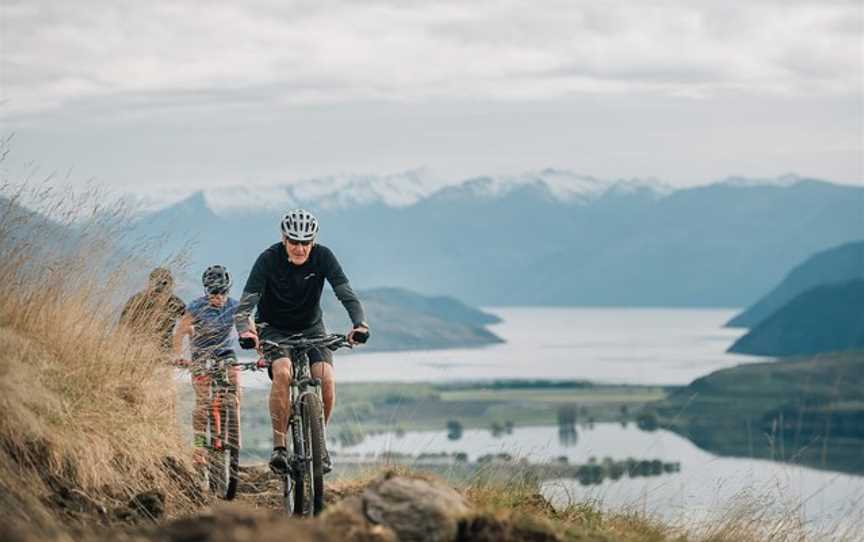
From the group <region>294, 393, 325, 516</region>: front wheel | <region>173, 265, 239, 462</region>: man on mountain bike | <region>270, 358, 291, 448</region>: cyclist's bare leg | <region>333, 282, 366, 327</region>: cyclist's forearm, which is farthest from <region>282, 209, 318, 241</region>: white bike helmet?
<region>173, 265, 239, 462</region>: man on mountain bike

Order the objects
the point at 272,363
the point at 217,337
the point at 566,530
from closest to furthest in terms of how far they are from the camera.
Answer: the point at 566,530
the point at 272,363
the point at 217,337

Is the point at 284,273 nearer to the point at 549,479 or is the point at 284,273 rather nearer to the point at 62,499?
the point at 62,499

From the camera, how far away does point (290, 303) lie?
36.0 ft

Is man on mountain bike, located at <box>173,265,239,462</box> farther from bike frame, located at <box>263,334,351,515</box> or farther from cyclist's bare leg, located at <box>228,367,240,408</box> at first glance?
bike frame, located at <box>263,334,351,515</box>

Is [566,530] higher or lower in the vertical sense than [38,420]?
lower

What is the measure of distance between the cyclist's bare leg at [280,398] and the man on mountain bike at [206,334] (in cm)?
158

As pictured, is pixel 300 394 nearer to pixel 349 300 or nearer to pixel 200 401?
pixel 349 300

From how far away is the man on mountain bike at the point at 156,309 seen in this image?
12.1 metres

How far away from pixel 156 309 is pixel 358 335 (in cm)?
261

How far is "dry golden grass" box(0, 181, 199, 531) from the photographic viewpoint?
31.5ft

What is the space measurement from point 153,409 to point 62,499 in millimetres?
2119

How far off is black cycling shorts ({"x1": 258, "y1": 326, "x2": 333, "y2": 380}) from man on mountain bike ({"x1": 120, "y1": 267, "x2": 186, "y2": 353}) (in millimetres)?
1575

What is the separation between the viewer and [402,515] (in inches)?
296

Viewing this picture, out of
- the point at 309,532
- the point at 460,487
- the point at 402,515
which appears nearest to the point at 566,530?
the point at 402,515
